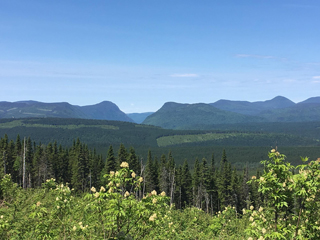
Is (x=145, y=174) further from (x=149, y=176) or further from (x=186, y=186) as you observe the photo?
(x=186, y=186)

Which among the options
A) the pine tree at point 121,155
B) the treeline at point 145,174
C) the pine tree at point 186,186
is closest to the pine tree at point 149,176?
the treeline at point 145,174

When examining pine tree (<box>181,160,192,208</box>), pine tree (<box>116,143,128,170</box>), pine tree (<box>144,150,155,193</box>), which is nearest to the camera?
pine tree (<box>116,143,128,170</box>)

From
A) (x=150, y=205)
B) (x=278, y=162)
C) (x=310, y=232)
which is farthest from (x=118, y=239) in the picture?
(x=310, y=232)

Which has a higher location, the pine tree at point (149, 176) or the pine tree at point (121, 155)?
the pine tree at point (121, 155)

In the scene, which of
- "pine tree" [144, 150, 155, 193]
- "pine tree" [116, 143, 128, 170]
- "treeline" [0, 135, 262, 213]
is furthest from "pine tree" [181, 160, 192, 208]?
"pine tree" [116, 143, 128, 170]

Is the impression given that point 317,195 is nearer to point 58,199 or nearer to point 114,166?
point 58,199

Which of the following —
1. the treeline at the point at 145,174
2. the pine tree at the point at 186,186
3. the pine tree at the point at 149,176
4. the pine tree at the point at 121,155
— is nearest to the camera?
the pine tree at the point at 121,155

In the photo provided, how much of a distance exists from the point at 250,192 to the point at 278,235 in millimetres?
69317

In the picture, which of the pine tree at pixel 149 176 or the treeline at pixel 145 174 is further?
the treeline at pixel 145 174

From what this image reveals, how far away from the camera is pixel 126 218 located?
269 inches

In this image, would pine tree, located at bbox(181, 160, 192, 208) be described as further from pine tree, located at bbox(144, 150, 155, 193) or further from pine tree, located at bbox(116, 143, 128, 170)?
pine tree, located at bbox(116, 143, 128, 170)

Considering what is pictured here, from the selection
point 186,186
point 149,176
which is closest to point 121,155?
point 149,176

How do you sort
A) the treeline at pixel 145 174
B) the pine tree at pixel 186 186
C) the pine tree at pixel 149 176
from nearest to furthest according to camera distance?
the pine tree at pixel 149 176, the treeline at pixel 145 174, the pine tree at pixel 186 186

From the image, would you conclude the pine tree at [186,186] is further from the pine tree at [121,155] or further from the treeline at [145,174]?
the pine tree at [121,155]
